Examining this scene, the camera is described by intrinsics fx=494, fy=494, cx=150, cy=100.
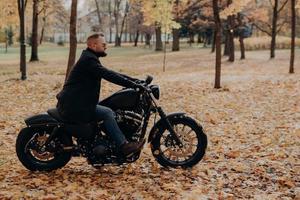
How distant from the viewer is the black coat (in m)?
6.58

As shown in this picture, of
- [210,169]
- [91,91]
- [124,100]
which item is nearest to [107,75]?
[91,91]

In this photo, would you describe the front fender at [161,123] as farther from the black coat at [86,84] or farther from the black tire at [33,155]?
the black tire at [33,155]

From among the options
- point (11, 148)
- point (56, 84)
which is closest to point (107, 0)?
point (56, 84)

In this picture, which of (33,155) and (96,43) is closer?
(96,43)

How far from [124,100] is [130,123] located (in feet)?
1.10

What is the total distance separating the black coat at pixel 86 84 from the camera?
6578 millimetres

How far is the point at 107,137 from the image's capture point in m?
6.81

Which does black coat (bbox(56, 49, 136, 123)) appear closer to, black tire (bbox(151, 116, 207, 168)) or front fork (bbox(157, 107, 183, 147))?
front fork (bbox(157, 107, 183, 147))

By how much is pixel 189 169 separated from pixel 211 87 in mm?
11820

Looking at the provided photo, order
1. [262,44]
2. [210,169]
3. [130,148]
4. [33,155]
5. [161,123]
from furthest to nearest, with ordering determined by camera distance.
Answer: [262,44]
[210,169]
[161,123]
[33,155]
[130,148]

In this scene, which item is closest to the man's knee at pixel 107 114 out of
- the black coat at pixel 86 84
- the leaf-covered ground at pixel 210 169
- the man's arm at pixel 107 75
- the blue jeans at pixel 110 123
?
the blue jeans at pixel 110 123

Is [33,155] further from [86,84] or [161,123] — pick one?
[161,123]

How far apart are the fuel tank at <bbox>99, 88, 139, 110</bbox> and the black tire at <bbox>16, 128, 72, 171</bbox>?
82 centimetres

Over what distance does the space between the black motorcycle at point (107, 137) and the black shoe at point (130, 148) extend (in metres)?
0.11
